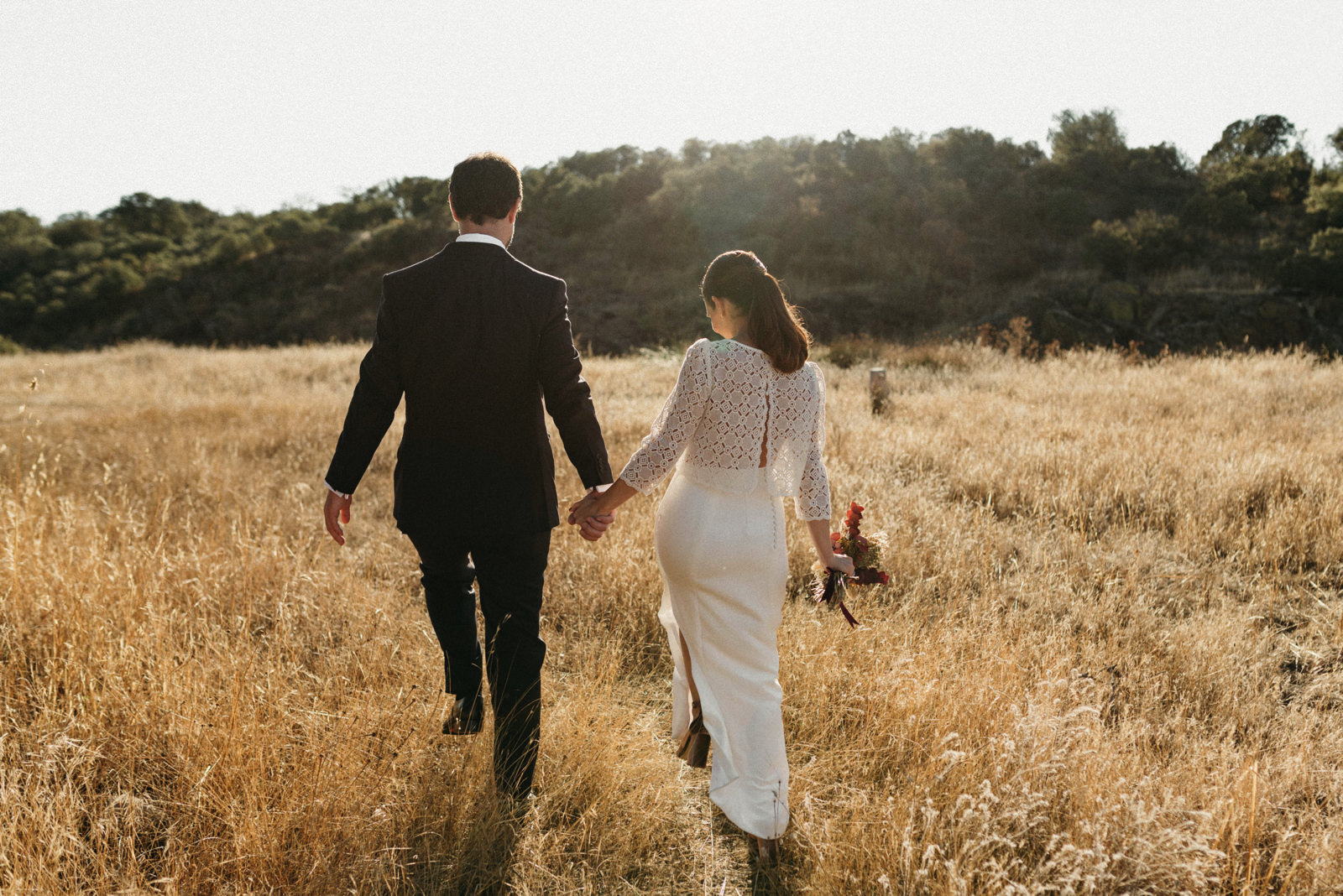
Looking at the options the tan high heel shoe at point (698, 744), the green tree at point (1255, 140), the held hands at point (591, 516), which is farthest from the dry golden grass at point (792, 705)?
the green tree at point (1255, 140)

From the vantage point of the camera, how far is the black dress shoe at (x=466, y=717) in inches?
110

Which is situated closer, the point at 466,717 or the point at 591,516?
the point at 591,516

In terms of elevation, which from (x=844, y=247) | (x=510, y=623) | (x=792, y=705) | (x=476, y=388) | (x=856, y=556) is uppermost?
(x=844, y=247)

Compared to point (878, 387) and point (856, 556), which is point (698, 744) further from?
point (878, 387)

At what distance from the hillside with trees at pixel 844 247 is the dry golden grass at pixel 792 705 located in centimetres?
1414

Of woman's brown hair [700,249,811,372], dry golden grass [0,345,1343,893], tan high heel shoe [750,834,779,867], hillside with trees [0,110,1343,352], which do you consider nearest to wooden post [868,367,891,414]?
dry golden grass [0,345,1343,893]

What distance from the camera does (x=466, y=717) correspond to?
2.85m

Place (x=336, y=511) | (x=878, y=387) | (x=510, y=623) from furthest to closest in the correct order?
(x=878, y=387)
(x=336, y=511)
(x=510, y=623)

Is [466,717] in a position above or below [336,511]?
below

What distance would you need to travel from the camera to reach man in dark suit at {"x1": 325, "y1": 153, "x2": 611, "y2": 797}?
2404mm

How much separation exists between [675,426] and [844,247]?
30.3 m

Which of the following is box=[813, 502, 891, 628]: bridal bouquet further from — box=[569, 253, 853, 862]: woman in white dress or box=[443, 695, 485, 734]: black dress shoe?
box=[443, 695, 485, 734]: black dress shoe

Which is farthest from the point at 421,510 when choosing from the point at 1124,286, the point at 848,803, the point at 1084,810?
the point at 1124,286

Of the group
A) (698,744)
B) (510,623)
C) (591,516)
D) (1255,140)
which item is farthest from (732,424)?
(1255,140)
